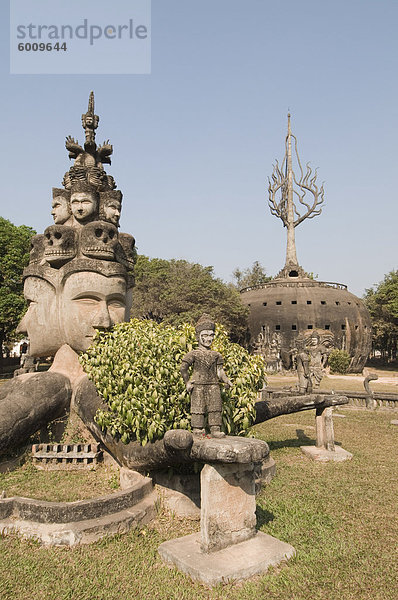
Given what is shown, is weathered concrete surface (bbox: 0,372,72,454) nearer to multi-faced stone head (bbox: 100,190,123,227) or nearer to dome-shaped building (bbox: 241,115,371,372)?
multi-faced stone head (bbox: 100,190,123,227)

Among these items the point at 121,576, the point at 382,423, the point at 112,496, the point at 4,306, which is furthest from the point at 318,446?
the point at 4,306

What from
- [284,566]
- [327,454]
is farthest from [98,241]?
[327,454]

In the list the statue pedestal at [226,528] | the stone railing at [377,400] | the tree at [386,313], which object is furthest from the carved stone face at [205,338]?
the tree at [386,313]

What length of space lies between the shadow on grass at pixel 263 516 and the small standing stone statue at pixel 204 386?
5.21ft

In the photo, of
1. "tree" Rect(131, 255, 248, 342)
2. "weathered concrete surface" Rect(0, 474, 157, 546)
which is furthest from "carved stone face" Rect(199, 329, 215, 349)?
"tree" Rect(131, 255, 248, 342)

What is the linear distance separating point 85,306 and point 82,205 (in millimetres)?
1938

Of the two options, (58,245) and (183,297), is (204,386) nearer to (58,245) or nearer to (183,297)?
(58,245)

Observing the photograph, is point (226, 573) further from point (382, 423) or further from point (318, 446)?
point (382, 423)

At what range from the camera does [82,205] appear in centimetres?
777

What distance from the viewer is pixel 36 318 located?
24.5 ft

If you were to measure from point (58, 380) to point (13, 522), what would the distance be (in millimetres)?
2481

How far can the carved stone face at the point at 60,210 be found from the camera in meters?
7.93

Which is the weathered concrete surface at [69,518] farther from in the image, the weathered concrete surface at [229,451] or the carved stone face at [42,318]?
the carved stone face at [42,318]

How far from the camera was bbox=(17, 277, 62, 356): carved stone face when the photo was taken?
24.4 feet
